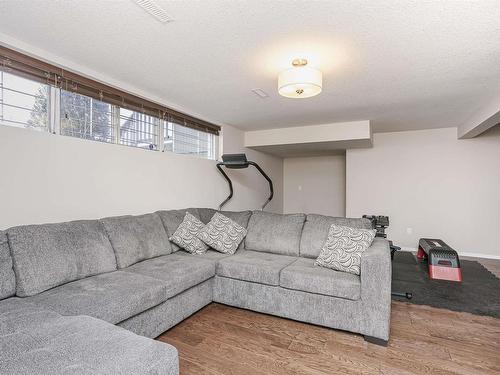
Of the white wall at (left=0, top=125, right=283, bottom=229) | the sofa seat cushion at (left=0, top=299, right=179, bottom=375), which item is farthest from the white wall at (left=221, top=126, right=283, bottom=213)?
the sofa seat cushion at (left=0, top=299, right=179, bottom=375)

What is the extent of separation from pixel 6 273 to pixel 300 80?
2.53 metres

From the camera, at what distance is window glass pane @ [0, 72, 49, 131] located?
87.5 inches

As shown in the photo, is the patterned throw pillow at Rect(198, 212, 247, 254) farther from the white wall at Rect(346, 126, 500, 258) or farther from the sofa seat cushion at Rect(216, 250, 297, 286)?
the white wall at Rect(346, 126, 500, 258)

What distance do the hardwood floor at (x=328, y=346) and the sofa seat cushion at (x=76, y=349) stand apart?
2.60 feet

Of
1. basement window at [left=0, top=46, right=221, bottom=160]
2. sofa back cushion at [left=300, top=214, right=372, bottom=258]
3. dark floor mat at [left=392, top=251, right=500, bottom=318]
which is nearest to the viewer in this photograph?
basement window at [left=0, top=46, right=221, bottom=160]

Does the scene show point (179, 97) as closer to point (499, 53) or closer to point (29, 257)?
point (29, 257)

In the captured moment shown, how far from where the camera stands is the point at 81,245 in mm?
2178

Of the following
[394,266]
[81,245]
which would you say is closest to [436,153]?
[394,266]

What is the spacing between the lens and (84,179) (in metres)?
2.67

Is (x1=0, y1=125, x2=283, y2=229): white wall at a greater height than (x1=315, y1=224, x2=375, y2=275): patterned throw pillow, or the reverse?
(x1=0, y1=125, x2=283, y2=229): white wall

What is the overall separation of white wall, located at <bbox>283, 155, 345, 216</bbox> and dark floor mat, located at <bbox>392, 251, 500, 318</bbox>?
294 cm

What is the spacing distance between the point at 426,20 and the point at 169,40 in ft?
6.09

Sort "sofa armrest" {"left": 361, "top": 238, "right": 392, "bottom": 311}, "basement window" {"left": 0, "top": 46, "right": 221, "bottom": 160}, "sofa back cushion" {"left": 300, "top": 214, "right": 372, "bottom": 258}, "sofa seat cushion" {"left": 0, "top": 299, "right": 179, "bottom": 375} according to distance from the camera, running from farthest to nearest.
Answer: "sofa back cushion" {"left": 300, "top": 214, "right": 372, "bottom": 258}, "basement window" {"left": 0, "top": 46, "right": 221, "bottom": 160}, "sofa armrest" {"left": 361, "top": 238, "right": 392, "bottom": 311}, "sofa seat cushion" {"left": 0, "top": 299, "right": 179, "bottom": 375}

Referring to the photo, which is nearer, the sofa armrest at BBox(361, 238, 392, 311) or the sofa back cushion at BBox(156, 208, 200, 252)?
the sofa armrest at BBox(361, 238, 392, 311)
